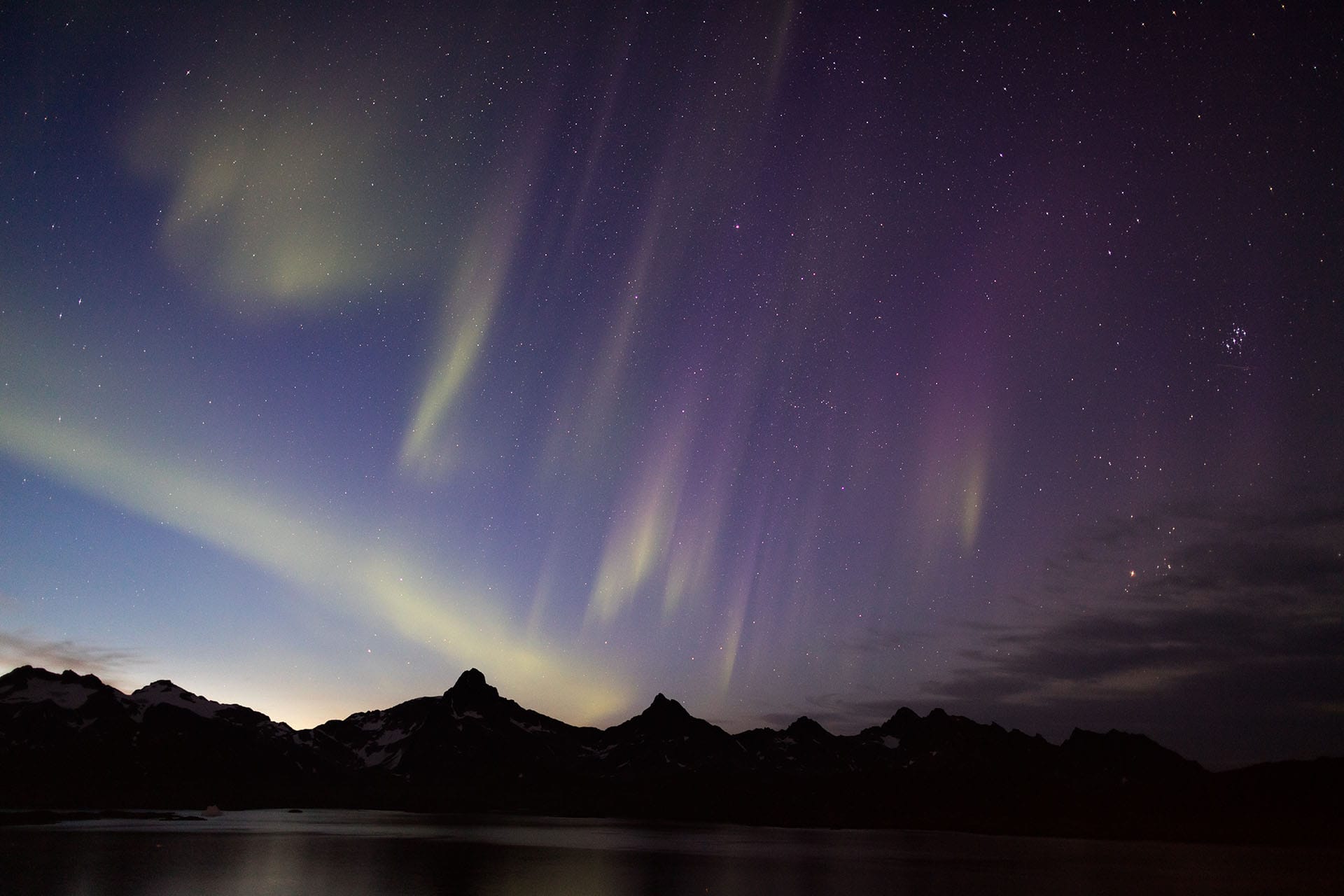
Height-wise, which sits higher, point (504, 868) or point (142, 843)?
point (504, 868)

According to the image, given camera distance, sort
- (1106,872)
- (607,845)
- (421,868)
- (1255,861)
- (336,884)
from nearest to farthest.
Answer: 1. (336,884)
2. (421,868)
3. (1106,872)
4. (607,845)
5. (1255,861)

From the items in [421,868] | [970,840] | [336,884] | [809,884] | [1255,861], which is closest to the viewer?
[336,884]

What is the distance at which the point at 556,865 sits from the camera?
8669cm

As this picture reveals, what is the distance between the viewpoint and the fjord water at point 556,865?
62750 millimetres

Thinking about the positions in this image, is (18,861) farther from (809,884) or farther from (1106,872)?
(1106,872)

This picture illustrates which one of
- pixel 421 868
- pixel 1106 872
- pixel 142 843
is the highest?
pixel 1106 872

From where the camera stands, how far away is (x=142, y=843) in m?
102

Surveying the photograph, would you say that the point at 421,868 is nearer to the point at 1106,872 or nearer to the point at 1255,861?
the point at 1106,872

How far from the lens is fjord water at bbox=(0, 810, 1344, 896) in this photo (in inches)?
2470

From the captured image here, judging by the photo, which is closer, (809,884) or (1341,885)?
(809,884)

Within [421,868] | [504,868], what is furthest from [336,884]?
[504,868]

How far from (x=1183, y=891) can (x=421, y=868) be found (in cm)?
6956

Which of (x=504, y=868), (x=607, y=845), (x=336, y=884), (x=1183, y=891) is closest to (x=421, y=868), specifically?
(x=504, y=868)

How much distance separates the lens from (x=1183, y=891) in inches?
3078
